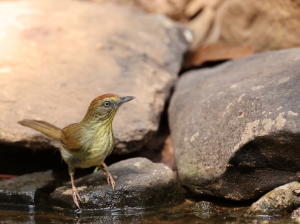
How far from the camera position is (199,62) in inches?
261

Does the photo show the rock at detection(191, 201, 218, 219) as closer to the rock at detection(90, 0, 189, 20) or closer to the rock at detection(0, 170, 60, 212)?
the rock at detection(0, 170, 60, 212)

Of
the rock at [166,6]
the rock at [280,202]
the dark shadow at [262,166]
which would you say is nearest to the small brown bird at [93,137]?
the dark shadow at [262,166]

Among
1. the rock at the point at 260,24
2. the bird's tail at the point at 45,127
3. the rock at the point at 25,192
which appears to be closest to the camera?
the rock at the point at 25,192

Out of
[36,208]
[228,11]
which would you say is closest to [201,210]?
[36,208]

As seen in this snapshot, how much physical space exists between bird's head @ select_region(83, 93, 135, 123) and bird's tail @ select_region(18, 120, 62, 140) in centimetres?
58

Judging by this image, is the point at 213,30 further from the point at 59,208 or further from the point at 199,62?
the point at 59,208

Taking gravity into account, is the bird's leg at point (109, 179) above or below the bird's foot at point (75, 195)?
above

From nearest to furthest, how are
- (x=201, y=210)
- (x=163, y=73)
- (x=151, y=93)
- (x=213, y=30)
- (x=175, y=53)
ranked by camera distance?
(x=201, y=210), (x=151, y=93), (x=163, y=73), (x=175, y=53), (x=213, y=30)

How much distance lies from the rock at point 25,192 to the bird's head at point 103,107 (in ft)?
3.47

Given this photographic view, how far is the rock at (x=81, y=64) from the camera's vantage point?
4.82m

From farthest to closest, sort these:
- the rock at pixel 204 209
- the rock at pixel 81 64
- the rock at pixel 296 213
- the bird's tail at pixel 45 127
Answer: the rock at pixel 81 64, the bird's tail at pixel 45 127, the rock at pixel 204 209, the rock at pixel 296 213

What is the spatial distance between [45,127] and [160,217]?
183 cm

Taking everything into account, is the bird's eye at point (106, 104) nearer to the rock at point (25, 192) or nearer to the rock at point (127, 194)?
the rock at point (127, 194)

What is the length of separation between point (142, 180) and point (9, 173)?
2292mm
